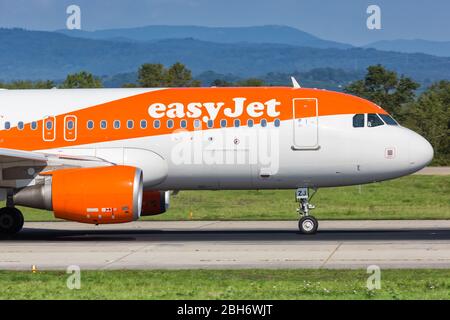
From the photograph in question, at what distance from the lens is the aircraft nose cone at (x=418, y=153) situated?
29.0 meters

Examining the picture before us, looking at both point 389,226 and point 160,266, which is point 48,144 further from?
point 389,226

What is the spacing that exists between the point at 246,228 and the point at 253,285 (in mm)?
13471

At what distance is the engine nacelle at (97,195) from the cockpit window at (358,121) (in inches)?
243

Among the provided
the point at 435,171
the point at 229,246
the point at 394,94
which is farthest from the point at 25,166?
the point at 394,94

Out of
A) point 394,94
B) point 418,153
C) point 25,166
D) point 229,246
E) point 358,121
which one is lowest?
point 229,246

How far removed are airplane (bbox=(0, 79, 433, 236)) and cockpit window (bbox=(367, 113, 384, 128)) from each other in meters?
0.03

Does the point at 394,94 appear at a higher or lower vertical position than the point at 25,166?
higher

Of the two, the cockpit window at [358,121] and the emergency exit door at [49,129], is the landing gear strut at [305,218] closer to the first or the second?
the cockpit window at [358,121]

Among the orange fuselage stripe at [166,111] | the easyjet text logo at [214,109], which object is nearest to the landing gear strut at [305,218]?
the orange fuselage stripe at [166,111]

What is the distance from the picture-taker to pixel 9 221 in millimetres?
30562

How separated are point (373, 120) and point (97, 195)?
792 cm

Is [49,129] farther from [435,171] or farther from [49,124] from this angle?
[435,171]

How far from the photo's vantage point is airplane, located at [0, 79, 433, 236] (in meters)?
29.2
